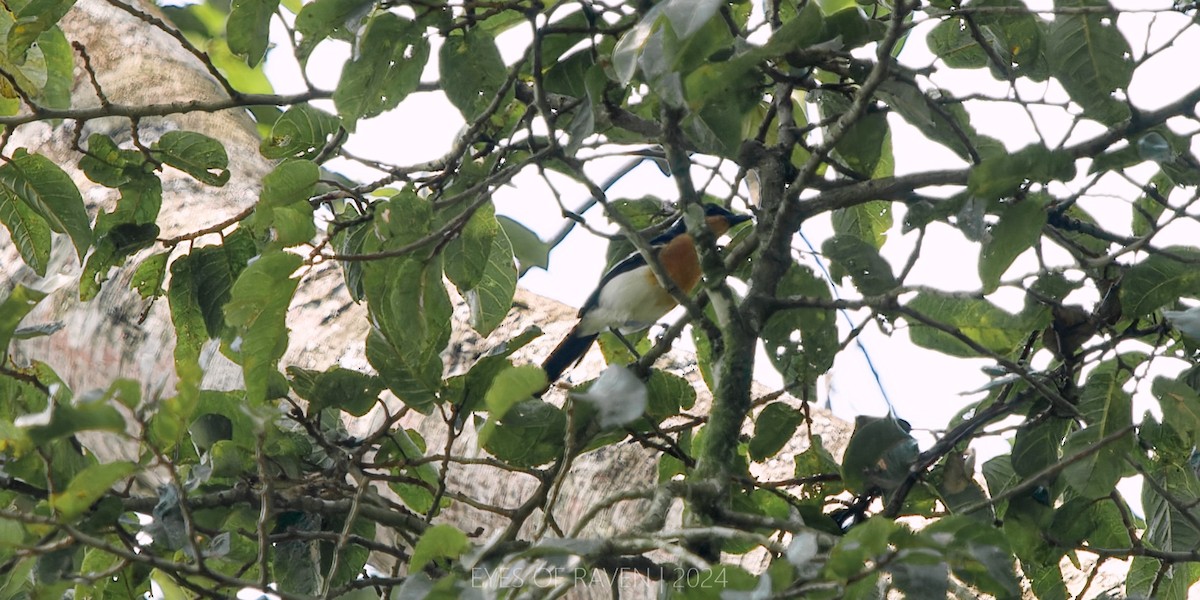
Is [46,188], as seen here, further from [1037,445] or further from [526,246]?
[1037,445]

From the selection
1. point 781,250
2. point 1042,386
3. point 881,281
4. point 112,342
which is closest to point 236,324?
Result: point 781,250

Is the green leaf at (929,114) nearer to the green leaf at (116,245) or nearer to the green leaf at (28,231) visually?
the green leaf at (116,245)

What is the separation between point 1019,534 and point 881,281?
1.34 feet

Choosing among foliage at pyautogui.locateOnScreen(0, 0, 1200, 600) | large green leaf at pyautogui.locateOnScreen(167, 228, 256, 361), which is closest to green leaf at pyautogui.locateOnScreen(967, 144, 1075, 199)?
foliage at pyautogui.locateOnScreen(0, 0, 1200, 600)

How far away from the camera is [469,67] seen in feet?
5.46

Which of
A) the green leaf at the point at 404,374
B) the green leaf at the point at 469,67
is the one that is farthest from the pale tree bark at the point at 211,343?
the green leaf at the point at 469,67

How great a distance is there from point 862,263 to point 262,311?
0.82 meters

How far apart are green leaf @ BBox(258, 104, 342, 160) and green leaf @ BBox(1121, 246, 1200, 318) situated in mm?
1222

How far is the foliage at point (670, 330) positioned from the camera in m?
1.37

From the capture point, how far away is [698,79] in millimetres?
1272

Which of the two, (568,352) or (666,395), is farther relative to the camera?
(568,352)

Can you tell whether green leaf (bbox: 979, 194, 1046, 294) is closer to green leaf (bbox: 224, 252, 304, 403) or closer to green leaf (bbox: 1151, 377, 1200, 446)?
green leaf (bbox: 1151, 377, 1200, 446)

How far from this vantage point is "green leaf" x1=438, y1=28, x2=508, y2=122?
1649mm

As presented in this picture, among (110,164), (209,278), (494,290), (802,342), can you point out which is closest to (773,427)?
(802,342)
